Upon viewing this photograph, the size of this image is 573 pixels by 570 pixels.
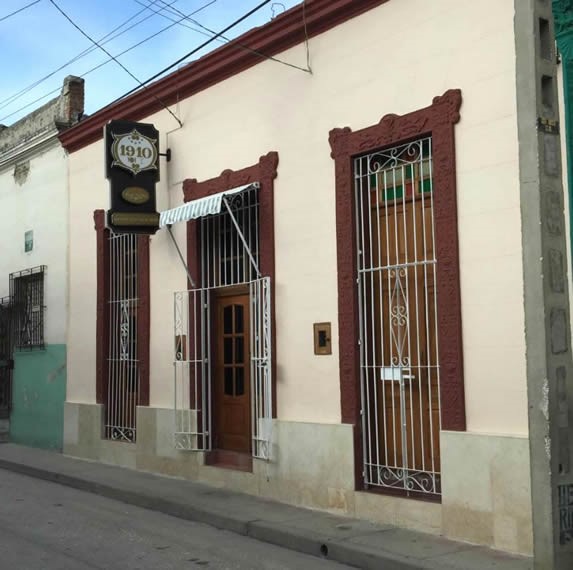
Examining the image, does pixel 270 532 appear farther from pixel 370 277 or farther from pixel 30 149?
pixel 30 149

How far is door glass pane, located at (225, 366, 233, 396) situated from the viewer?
10.8m

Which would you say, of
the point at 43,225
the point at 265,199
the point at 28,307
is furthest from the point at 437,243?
the point at 28,307

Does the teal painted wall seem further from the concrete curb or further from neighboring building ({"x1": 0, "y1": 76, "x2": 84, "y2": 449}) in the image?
the concrete curb

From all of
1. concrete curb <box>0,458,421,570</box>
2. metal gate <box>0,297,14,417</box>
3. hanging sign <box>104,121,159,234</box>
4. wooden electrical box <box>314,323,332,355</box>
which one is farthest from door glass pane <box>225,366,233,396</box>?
metal gate <box>0,297,14,417</box>

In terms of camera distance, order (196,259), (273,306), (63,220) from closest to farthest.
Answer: (273,306)
(196,259)
(63,220)

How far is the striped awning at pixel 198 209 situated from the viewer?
32.7 feet

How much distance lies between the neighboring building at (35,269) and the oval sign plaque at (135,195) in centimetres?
343

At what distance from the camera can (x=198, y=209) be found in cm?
1027

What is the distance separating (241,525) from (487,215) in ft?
12.8

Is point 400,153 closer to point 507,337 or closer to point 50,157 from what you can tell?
point 507,337

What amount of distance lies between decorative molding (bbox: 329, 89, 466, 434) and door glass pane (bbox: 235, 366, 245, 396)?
7.01 feet

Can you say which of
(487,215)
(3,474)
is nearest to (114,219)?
(3,474)

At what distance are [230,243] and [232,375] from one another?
1713 mm

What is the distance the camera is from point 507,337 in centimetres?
716
